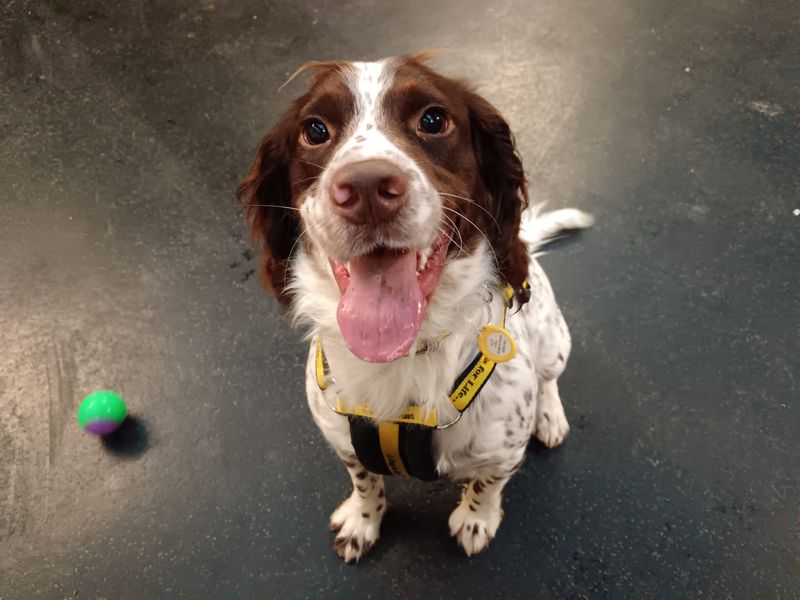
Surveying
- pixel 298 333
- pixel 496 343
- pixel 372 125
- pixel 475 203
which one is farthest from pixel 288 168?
pixel 298 333

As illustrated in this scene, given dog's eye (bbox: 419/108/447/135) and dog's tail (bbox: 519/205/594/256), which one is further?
dog's tail (bbox: 519/205/594/256)

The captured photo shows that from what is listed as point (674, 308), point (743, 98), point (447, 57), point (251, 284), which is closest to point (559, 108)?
point (447, 57)

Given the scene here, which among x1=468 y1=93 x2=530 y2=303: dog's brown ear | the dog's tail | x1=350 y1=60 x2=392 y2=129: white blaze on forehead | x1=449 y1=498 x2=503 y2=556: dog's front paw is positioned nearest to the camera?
x1=350 y1=60 x2=392 y2=129: white blaze on forehead

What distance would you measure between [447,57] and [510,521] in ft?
8.84

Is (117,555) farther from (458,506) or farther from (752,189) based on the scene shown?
(752,189)

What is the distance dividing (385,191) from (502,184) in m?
0.55

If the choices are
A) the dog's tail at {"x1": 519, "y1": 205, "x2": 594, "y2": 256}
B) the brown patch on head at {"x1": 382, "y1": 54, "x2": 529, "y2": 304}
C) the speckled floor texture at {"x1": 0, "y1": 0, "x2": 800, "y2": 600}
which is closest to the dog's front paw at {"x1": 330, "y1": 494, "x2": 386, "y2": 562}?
the speckled floor texture at {"x1": 0, "y1": 0, "x2": 800, "y2": 600}

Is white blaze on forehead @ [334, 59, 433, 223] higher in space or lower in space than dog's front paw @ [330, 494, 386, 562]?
higher

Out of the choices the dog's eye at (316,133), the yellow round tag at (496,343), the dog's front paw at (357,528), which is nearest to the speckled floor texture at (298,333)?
the dog's front paw at (357,528)

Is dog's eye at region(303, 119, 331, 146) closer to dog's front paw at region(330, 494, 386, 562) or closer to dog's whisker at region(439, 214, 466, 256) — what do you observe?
dog's whisker at region(439, 214, 466, 256)

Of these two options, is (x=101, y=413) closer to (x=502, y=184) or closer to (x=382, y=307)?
(x=382, y=307)

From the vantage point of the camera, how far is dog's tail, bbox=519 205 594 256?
99.3 inches

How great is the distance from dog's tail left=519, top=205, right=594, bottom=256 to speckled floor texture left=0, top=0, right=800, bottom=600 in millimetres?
114

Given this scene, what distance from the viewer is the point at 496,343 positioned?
1526mm
